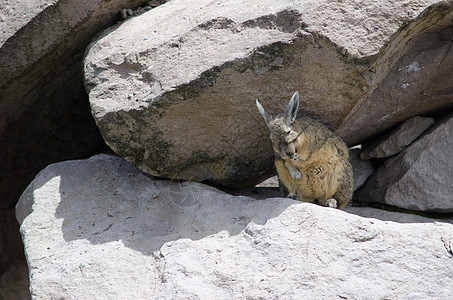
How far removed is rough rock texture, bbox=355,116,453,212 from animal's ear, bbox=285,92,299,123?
155cm

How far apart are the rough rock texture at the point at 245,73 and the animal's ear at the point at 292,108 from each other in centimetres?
21

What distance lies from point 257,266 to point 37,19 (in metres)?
3.23

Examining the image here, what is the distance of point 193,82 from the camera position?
13.9 ft

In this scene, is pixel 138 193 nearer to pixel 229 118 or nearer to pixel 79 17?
pixel 229 118

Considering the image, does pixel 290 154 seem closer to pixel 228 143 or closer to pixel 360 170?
pixel 228 143

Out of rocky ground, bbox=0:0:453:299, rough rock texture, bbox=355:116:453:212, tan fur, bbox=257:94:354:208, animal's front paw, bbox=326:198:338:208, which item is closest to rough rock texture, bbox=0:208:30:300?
rocky ground, bbox=0:0:453:299

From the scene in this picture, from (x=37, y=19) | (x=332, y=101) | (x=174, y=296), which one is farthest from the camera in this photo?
(x=37, y=19)

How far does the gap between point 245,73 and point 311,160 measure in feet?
3.82

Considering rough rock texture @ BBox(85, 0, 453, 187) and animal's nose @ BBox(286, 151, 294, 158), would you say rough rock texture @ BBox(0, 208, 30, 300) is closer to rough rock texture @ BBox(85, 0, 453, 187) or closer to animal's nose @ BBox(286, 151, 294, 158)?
rough rock texture @ BBox(85, 0, 453, 187)

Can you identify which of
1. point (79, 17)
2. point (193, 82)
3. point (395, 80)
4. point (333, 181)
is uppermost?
point (79, 17)

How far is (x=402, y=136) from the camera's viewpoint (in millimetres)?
5305

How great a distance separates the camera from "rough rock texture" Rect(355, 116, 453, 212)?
4.91m

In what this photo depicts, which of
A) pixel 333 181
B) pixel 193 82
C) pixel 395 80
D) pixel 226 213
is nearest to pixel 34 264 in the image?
pixel 226 213

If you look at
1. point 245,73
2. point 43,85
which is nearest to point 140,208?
point 245,73
